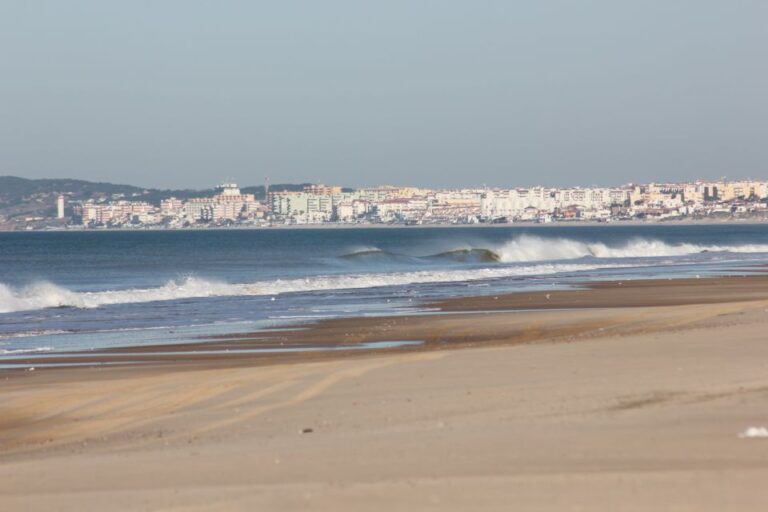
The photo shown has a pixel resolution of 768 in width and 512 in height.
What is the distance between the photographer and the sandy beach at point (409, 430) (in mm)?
7242

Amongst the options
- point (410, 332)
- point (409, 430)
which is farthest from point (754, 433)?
point (410, 332)

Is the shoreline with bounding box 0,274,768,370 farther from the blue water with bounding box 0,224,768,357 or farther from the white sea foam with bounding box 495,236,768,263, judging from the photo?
the white sea foam with bounding box 495,236,768,263

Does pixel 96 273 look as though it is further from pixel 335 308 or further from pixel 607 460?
pixel 607 460

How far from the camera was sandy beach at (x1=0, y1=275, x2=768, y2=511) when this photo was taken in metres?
7.24

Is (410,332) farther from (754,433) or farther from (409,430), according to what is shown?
(754,433)

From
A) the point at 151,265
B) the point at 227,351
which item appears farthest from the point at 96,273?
the point at 227,351

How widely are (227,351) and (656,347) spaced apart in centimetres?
761

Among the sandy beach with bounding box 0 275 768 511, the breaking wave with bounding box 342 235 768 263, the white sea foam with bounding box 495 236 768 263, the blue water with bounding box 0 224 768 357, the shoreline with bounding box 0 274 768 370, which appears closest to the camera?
the sandy beach with bounding box 0 275 768 511

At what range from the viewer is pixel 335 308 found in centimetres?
3066

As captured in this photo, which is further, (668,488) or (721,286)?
(721,286)

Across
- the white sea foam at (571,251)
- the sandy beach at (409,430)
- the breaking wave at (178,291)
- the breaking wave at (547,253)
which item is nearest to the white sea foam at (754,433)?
the sandy beach at (409,430)

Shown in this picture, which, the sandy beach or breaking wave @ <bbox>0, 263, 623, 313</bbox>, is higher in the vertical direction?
the sandy beach

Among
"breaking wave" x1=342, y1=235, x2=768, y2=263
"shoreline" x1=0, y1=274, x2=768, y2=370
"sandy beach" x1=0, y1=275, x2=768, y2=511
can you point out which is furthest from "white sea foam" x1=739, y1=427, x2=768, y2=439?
"breaking wave" x1=342, y1=235, x2=768, y2=263

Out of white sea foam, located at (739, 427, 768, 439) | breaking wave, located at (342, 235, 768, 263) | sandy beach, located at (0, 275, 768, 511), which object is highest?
white sea foam, located at (739, 427, 768, 439)
